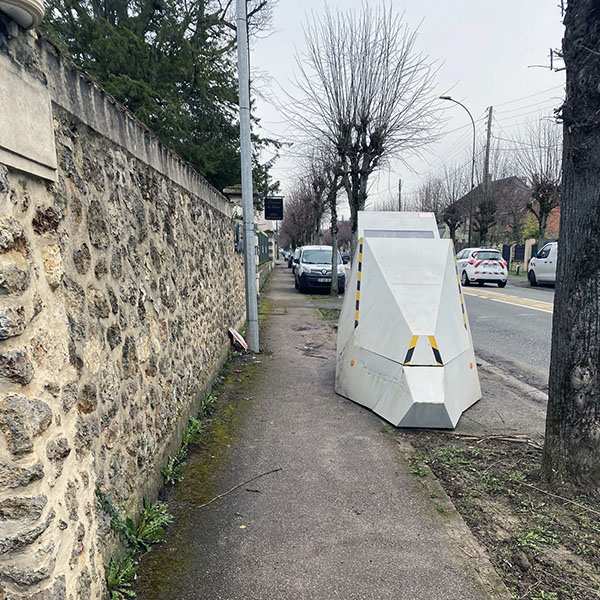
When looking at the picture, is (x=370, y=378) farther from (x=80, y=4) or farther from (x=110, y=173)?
(x=80, y=4)

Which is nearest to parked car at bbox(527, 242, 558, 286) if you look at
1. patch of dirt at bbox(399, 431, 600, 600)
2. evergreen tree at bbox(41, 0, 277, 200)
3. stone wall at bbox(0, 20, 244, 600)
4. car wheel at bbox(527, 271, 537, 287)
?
car wheel at bbox(527, 271, 537, 287)

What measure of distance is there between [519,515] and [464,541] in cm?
50

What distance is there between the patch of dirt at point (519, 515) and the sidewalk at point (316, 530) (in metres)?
0.23

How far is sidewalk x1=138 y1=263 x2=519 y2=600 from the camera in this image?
230cm

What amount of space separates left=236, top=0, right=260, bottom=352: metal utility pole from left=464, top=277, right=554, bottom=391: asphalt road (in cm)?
405

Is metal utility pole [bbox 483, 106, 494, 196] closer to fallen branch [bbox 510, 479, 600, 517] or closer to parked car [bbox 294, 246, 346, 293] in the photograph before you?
parked car [bbox 294, 246, 346, 293]

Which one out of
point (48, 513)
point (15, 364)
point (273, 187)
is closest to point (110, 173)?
point (15, 364)

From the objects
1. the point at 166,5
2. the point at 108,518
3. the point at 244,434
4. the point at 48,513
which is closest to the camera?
the point at 48,513

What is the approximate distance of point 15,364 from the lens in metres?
1.47

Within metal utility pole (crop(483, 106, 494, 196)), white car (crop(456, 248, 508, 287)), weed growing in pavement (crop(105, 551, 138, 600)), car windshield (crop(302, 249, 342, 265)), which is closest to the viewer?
weed growing in pavement (crop(105, 551, 138, 600))

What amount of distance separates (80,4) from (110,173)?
48.2 feet

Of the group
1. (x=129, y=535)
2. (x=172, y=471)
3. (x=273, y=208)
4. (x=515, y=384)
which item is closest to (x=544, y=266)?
(x=273, y=208)

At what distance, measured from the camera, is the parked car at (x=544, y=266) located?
59.3 feet

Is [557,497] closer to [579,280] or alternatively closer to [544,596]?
[544,596]
